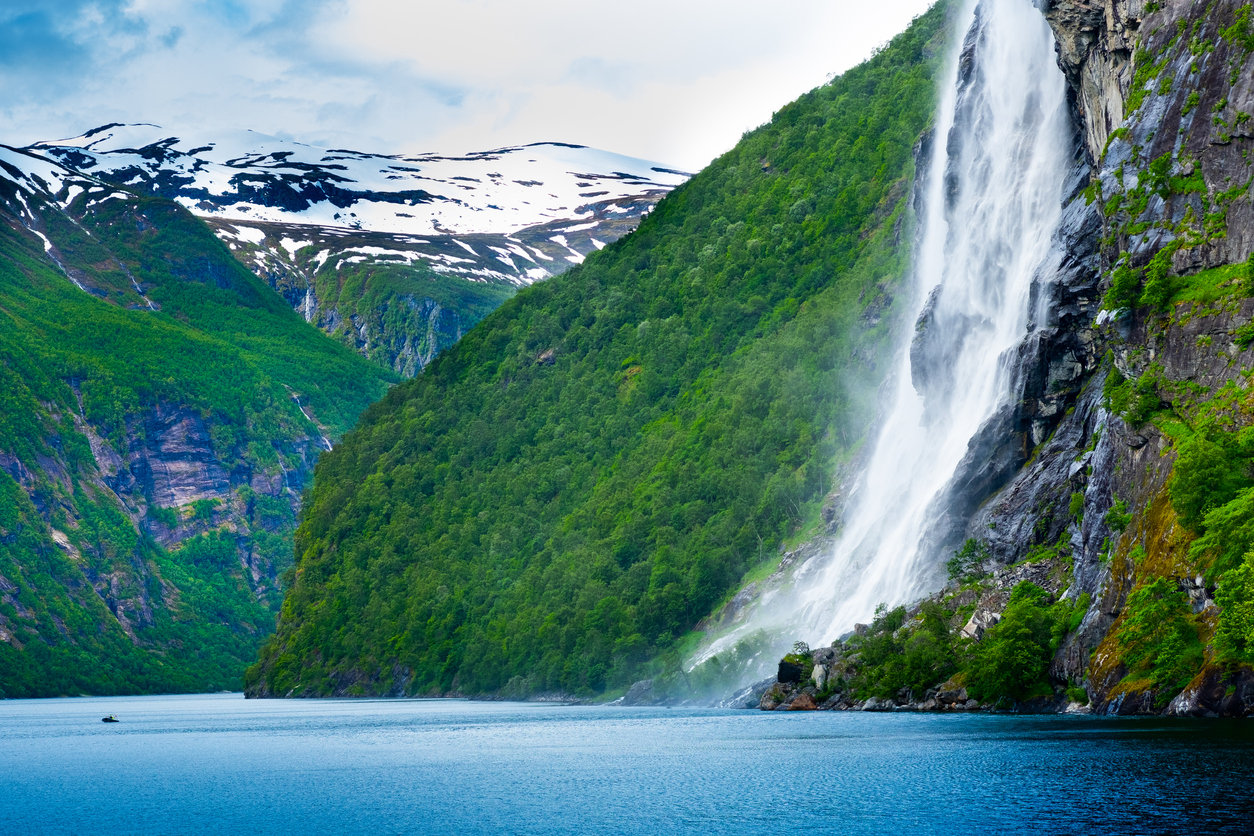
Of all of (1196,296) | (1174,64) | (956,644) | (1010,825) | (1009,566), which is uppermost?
(1174,64)

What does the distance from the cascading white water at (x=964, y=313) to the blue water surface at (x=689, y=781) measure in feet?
89.6

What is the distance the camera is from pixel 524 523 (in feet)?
612

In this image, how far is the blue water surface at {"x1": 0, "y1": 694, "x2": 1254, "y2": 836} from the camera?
40.5 m

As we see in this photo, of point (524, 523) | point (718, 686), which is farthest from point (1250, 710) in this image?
point (524, 523)

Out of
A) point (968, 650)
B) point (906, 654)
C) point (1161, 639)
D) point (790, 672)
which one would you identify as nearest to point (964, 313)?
point (790, 672)

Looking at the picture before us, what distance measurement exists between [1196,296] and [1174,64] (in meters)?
17.6

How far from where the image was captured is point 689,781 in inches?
2095

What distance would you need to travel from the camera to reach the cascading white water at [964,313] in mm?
103875

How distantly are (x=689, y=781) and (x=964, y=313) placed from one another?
69.5m

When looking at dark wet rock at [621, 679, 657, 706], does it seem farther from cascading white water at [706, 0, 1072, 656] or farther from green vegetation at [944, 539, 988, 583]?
green vegetation at [944, 539, 988, 583]

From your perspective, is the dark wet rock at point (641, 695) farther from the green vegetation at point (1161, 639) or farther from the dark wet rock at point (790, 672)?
the green vegetation at point (1161, 639)

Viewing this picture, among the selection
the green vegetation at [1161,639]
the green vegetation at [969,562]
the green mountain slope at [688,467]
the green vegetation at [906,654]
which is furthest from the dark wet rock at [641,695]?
the green vegetation at [1161,639]

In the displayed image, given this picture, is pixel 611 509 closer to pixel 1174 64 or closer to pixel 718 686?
pixel 718 686

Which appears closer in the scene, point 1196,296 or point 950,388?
point 1196,296
